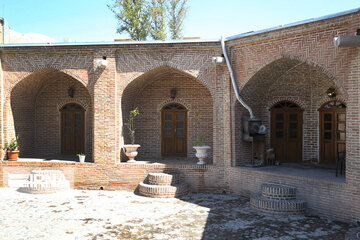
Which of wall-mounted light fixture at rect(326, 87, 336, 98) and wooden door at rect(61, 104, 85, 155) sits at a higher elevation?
wall-mounted light fixture at rect(326, 87, 336, 98)

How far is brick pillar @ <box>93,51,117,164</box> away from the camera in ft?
36.9

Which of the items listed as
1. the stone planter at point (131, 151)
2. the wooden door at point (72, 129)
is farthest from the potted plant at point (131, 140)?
the wooden door at point (72, 129)

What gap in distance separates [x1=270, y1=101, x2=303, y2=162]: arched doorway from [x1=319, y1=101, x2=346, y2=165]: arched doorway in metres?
0.72

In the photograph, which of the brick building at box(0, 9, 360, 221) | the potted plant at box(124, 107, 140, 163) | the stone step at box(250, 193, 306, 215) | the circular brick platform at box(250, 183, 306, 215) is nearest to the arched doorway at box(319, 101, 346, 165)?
the brick building at box(0, 9, 360, 221)

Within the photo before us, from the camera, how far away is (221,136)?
10906 mm

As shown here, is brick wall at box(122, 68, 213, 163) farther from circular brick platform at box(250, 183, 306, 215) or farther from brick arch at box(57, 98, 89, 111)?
circular brick platform at box(250, 183, 306, 215)

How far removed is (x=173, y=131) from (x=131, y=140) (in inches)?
59.5

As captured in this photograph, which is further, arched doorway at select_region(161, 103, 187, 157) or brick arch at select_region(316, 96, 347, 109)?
arched doorway at select_region(161, 103, 187, 157)

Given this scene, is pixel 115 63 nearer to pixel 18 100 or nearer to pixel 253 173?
pixel 18 100

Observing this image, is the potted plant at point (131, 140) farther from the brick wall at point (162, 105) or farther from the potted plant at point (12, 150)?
the potted plant at point (12, 150)

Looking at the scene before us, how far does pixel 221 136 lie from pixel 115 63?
3.95 meters

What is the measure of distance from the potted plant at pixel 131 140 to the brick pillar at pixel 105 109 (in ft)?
1.68

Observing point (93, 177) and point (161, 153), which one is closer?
point (93, 177)

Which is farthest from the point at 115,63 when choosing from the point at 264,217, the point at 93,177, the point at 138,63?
the point at 264,217
